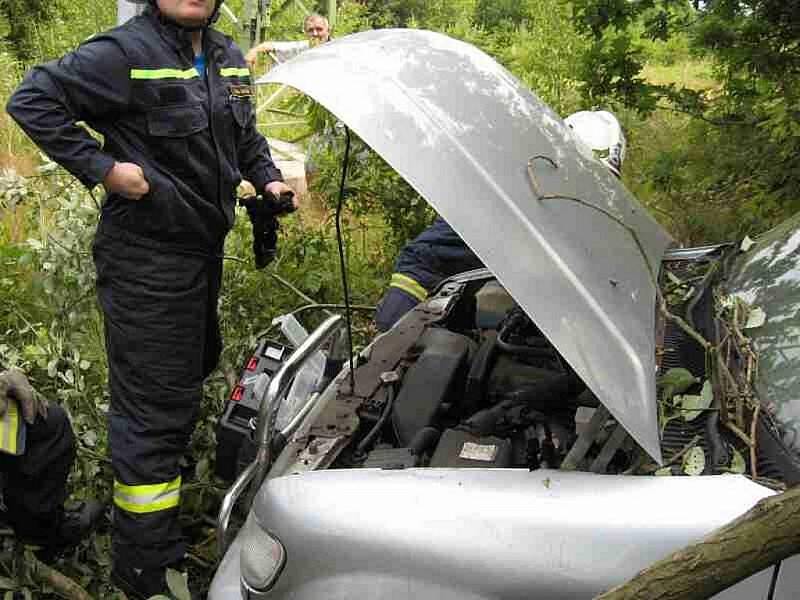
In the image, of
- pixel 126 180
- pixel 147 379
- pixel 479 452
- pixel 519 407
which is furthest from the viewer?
pixel 147 379

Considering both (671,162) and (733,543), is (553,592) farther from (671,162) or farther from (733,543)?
(671,162)

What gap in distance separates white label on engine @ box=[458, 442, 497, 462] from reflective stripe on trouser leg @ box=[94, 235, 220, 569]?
1.07m

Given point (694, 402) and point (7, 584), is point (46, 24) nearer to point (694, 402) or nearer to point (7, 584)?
point (7, 584)

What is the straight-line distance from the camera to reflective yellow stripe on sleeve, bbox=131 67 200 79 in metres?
2.46

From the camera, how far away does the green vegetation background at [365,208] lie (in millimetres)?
3172

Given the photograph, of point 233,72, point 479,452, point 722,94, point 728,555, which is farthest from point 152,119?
point 722,94

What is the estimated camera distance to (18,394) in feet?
7.53

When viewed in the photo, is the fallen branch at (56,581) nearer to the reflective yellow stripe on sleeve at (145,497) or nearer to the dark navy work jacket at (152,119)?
the reflective yellow stripe on sleeve at (145,497)

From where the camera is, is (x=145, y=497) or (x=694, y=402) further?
(x=145, y=497)

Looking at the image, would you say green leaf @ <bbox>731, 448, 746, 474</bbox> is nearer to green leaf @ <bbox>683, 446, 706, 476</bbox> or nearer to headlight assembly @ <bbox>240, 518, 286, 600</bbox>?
green leaf @ <bbox>683, 446, 706, 476</bbox>

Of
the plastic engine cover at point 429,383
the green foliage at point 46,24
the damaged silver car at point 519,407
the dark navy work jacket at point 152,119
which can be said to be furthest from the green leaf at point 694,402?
the green foliage at point 46,24

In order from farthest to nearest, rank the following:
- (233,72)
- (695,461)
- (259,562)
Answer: (233,72) → (259,562) → (695,461)

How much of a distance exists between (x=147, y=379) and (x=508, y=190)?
1.37m

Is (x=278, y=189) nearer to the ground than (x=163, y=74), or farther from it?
nearer to the ground
